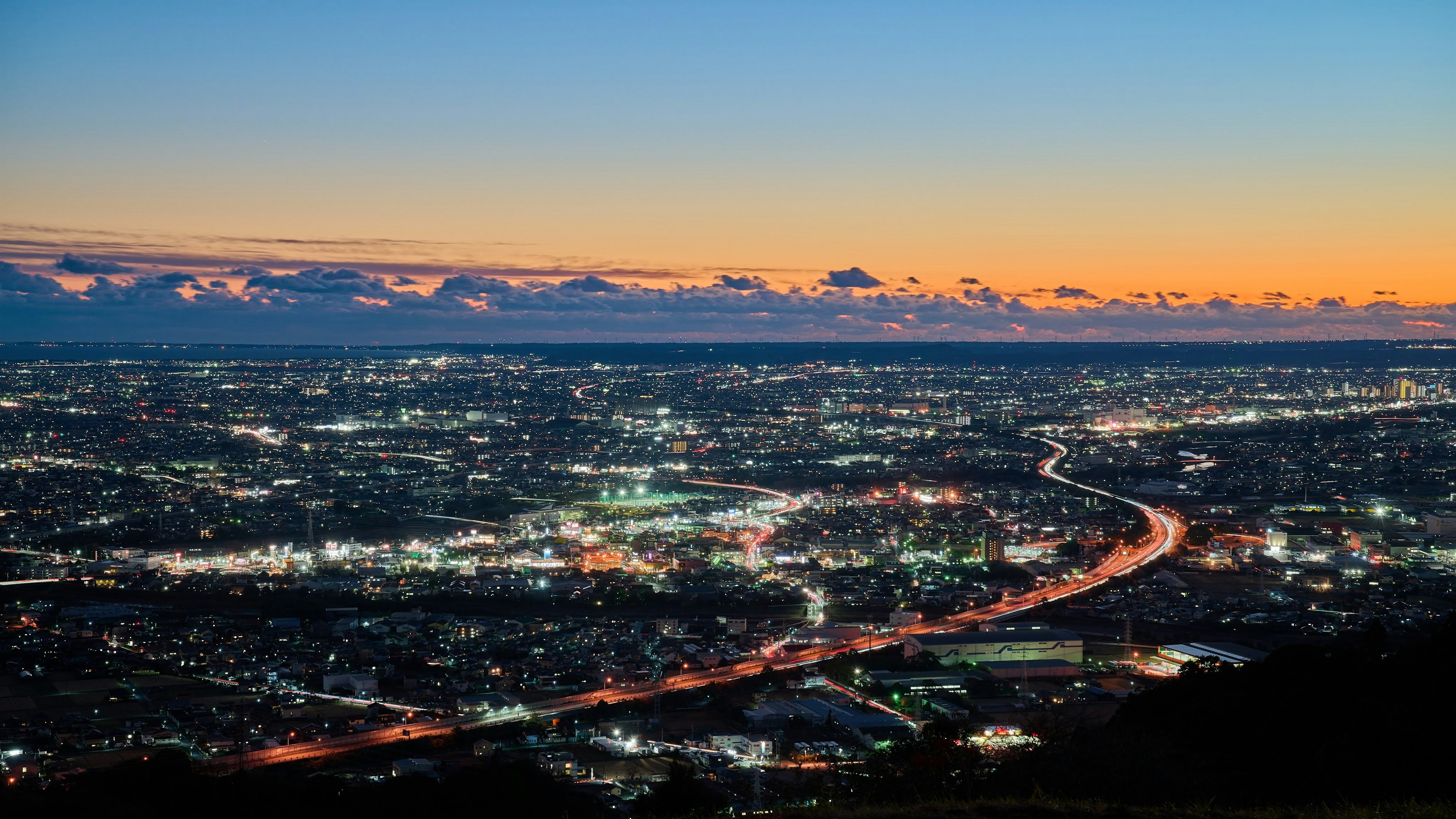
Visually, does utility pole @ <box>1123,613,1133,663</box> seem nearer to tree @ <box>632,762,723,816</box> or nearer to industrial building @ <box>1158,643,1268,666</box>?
industrial building @ <box>1158,643,1268,666</box>

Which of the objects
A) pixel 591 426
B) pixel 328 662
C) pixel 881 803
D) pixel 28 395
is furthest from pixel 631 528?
pixel 28 395

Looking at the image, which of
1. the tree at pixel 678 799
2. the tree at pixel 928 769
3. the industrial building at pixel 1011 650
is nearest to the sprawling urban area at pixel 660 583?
the industrial building at pixel 1011 650

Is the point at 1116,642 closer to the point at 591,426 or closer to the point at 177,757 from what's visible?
the point at 177,757

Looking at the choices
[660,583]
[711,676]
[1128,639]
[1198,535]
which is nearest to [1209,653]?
[1128,639]

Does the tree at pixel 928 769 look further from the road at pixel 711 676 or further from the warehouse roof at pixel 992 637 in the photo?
the warehouse roof at pixel 992 637

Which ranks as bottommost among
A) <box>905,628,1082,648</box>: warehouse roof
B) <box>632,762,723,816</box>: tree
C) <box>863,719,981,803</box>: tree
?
<box>905,628,1082,648</box>: warehouse roof

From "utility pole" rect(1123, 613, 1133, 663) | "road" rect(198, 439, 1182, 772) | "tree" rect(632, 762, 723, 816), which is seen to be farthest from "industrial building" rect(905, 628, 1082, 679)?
"tree" rect(632, 762, 723, 816)
